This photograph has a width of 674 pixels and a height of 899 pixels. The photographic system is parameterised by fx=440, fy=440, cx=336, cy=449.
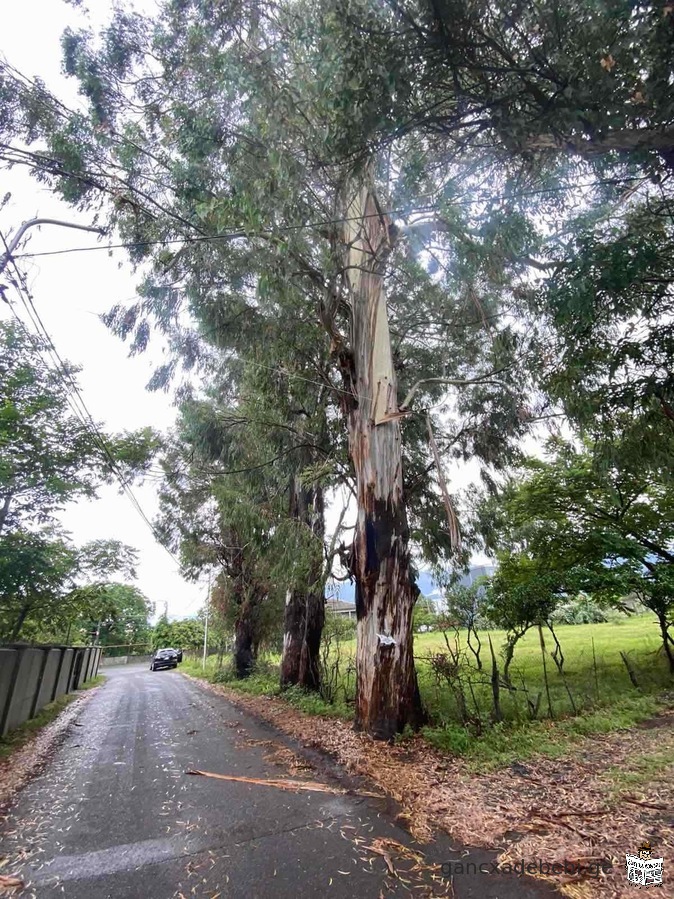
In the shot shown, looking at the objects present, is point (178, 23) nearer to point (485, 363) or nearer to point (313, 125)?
point (313, 125)

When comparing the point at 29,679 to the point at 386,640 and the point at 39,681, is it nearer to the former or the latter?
the point at 39,681

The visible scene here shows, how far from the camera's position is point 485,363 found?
769 centimetres

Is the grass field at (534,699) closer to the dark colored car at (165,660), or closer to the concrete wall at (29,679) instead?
the concrete wall at (29,679)

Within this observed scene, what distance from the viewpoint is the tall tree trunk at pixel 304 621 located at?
9.05 m

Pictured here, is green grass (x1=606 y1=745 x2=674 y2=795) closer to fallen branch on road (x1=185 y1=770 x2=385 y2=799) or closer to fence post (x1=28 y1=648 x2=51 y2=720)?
fallen branch on road (x1=185 y1=770 x2=385 y2=799)

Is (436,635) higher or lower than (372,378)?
lower

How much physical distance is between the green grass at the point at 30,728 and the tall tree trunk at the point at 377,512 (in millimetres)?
5006

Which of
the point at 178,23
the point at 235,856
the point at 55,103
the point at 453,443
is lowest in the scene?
the point at 235,856

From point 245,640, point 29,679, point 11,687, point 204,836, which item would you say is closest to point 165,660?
point 245,640

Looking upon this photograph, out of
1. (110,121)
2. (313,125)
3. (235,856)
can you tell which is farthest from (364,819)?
(110,121)

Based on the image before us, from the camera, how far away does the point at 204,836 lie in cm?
307

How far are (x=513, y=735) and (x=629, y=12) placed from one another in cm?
617

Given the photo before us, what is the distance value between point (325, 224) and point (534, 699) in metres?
7.10

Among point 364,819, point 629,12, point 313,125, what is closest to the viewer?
point 629,12
